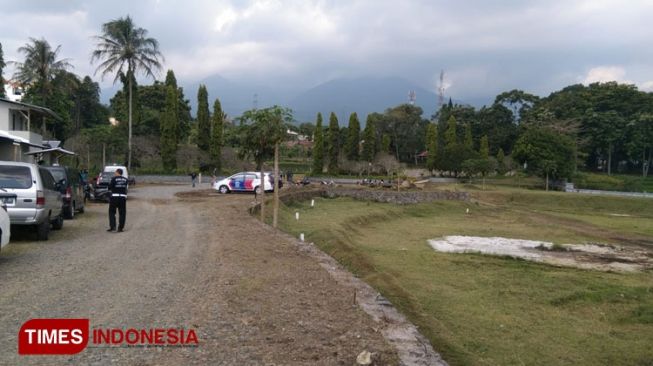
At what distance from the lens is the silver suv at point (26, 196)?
12078mm

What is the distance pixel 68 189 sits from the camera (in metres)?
17.6

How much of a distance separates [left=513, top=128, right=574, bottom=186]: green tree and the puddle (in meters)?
43.7

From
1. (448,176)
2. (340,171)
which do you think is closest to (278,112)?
(340,171)

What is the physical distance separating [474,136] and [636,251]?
228 feet

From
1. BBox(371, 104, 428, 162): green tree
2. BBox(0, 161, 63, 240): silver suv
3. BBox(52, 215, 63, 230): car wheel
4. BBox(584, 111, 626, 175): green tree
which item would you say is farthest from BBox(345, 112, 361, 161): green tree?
BBox(0, 161, 63, 240): silver suv

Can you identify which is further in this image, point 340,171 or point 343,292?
point 340,171

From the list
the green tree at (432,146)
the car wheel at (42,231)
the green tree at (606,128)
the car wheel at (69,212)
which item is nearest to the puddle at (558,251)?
the car wheel at (69,212)

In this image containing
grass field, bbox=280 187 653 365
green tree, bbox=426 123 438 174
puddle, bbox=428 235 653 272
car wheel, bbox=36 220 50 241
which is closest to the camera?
grass field, bbox=280 187 653 365

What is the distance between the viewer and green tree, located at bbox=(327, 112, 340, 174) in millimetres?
74200

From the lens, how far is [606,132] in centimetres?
8000

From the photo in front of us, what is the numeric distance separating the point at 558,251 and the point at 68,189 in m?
19.0

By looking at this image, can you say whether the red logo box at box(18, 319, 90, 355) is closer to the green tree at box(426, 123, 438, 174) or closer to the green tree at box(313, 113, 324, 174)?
the green tree at box(313, 113, 324, 174)

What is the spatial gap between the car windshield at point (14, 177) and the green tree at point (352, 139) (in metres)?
63.5

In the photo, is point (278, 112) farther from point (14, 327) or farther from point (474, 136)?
point (474, 136)
